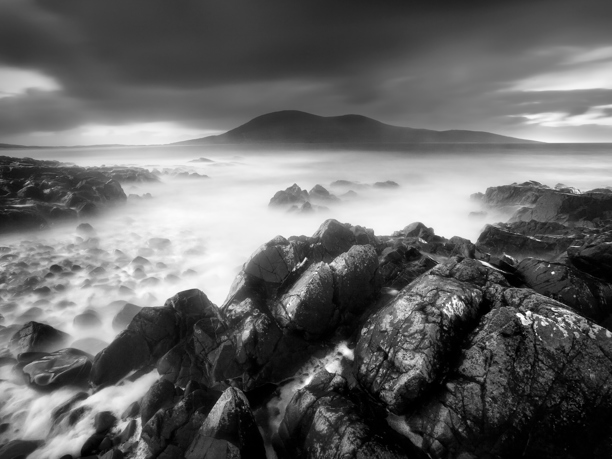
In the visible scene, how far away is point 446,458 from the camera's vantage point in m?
4.61

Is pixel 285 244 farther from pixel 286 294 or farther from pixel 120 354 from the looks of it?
pixel 120 354

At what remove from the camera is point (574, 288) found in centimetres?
652

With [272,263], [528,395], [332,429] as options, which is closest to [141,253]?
[272,263]

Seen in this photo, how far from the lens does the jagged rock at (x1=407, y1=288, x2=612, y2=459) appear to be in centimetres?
437

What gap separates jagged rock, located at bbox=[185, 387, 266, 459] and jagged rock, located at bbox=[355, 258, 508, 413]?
2185mm

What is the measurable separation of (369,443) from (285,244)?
19.2 ft

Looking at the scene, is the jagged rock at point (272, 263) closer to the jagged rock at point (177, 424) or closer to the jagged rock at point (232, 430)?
the jagged rock at point (177, 424)

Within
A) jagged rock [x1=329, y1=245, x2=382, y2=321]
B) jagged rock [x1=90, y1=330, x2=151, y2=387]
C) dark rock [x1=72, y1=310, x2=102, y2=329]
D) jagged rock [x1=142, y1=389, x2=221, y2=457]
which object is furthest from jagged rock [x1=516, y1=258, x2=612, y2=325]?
dark rock [x1=72, y1=310, x2=102, y2=329]

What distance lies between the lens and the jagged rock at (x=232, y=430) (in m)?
4.92

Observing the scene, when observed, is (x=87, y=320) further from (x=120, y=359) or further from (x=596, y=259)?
(x=596, y=259)

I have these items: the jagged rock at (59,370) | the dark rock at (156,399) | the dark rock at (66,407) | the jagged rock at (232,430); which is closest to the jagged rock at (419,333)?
the jagged rock at (232,430)

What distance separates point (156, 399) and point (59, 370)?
3.16 metres

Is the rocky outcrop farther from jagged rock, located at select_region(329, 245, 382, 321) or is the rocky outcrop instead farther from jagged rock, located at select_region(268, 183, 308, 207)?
jagged rock, located at select_region(329, 245, 382, 321)


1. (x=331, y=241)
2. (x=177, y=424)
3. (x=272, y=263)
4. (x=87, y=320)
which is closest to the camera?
(x=177, y=424)
